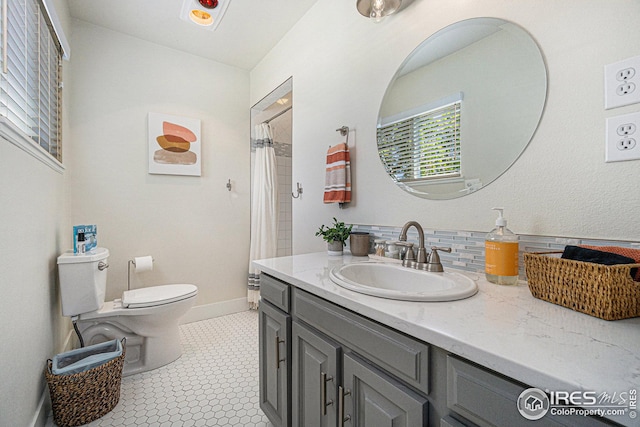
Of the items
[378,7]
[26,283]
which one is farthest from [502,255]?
[26,283]

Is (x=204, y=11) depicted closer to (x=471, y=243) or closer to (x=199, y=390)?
(x=471, y=243)

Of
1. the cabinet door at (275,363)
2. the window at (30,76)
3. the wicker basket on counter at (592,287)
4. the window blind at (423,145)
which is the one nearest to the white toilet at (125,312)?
the window at (30,76)

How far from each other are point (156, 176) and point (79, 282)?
1.16m

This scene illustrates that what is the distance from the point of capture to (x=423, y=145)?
4.34ft

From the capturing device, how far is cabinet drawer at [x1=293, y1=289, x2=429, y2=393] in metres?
0.64

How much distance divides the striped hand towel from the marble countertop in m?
0.86

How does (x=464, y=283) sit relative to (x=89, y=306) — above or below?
above

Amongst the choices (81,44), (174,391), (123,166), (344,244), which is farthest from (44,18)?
(174,391)

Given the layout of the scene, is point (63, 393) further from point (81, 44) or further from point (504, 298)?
point (81, 44)

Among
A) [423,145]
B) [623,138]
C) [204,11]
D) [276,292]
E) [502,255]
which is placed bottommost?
[276,292]

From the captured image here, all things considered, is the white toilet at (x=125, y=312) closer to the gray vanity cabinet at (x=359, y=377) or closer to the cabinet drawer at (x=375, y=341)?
the gray vanity cabinet at (x=359, y=377)

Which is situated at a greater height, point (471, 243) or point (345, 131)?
point (345, 131)

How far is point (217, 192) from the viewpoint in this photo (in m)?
2.89

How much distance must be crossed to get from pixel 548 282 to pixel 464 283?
21cm
